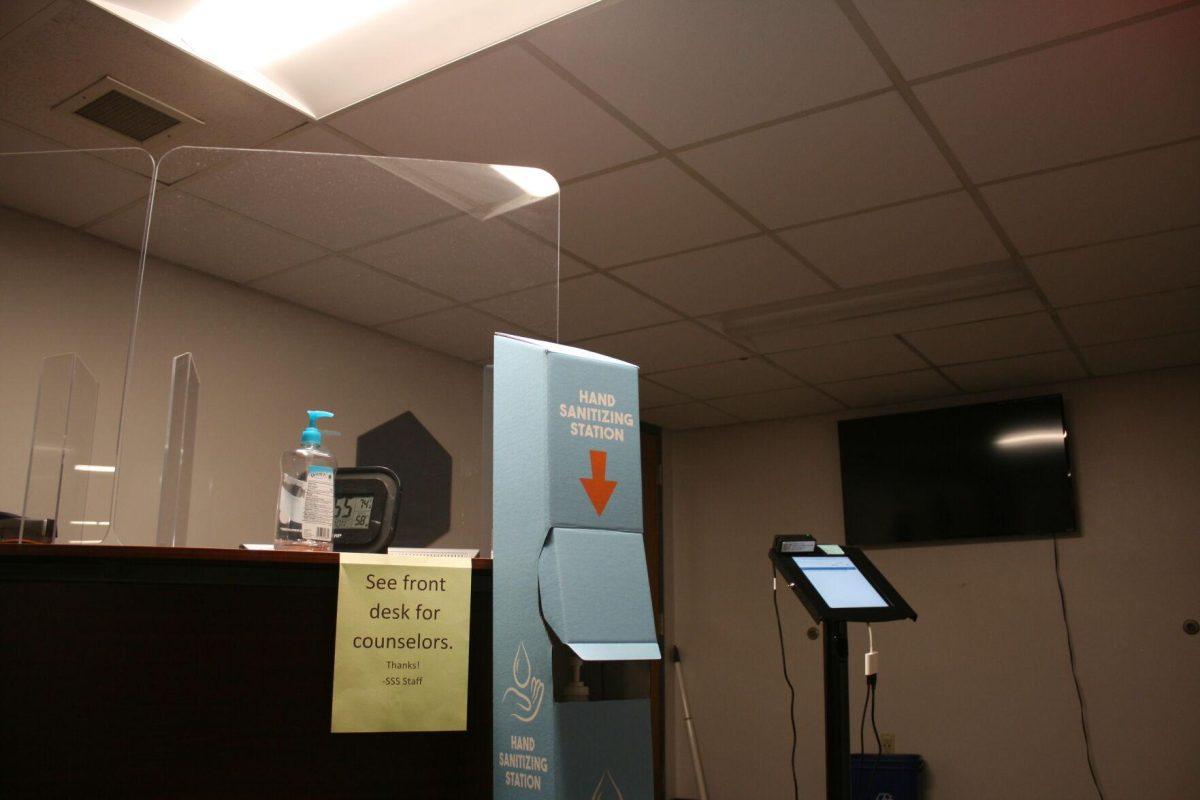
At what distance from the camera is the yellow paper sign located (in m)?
1.01

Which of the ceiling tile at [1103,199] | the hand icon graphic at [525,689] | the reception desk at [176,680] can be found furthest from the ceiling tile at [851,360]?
the reception desk at [176,680]

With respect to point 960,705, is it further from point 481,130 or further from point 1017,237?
point 481,130

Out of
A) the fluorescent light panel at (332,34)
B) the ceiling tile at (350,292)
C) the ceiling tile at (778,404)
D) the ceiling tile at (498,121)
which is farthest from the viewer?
the ceiling tile at (778,404)

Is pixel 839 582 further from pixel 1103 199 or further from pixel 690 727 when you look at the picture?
pixel 690 727

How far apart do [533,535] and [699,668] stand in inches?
196

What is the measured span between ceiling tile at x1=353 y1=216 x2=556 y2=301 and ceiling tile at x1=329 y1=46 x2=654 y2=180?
105cm

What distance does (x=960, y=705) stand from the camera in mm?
4934

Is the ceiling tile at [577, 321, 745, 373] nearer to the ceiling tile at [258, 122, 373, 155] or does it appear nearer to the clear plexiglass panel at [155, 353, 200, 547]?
the ceiling tile at [258, 122, 373, 155]

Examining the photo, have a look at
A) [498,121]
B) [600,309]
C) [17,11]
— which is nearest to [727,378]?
[600,309]

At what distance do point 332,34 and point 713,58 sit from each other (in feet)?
3.06

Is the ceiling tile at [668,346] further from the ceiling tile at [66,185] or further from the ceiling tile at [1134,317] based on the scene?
the ceiling tile at [66,185]

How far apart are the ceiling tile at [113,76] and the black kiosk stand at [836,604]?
1.74 m

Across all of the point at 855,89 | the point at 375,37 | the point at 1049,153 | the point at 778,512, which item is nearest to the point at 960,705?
the point at 778,512

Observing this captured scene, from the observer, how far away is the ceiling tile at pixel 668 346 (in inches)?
167
